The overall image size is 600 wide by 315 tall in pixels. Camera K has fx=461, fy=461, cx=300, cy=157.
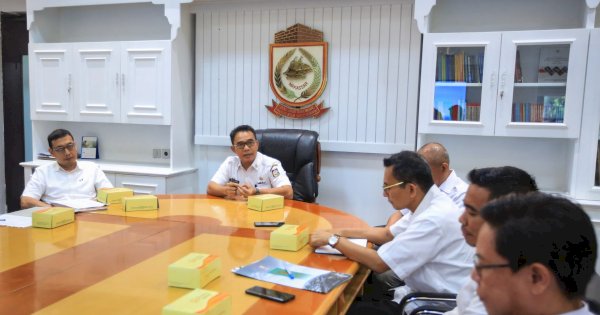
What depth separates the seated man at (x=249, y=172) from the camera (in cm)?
314

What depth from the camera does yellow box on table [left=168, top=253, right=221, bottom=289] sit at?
1.50 metres

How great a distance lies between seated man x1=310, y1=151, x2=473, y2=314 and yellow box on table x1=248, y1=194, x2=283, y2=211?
0.78 m

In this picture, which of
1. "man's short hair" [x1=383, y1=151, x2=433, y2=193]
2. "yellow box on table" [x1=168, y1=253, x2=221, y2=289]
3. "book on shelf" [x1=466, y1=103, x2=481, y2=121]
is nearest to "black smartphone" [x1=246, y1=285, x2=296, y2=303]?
"yellow box on table" [x1=168, y1=253, x2=221, y2=289]

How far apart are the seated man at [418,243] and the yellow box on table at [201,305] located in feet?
2.38

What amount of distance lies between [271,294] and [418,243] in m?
0.65

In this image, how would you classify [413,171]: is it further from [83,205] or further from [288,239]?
[83,205]

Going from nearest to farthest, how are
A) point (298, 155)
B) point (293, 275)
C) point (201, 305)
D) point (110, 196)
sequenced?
point (201, 305)
point (293, 275)
point (110, 196)
point (298, 155)

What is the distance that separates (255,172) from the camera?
11.0ft

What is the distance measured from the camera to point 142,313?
4.39ft

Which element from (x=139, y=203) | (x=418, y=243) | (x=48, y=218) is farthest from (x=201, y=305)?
(x=139, y=203)

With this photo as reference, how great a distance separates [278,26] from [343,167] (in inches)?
54.0

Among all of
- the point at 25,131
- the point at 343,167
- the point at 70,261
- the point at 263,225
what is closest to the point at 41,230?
the point at 70,261

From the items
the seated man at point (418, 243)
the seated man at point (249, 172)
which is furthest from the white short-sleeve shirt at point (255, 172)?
the seated man at point (418, 243)

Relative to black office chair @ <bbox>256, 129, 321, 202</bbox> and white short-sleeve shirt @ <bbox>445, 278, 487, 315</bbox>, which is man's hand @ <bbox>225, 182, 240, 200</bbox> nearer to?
black office chair @ <bbox>256, 129, 321, 202</bbox>
